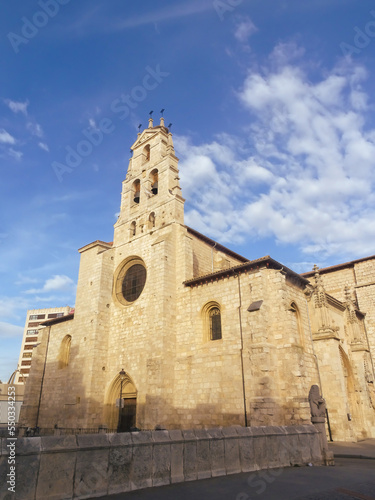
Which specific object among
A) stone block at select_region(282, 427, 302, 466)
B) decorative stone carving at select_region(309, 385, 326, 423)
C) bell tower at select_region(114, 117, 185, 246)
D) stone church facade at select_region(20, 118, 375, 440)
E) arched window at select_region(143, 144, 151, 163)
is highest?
arched window at select_region(143, 144, 151, 163)

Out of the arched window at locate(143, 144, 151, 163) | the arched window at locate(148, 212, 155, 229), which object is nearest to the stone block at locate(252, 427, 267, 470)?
the arched window at locate(148, 212, 155, 229)

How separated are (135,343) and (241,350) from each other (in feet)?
22.9

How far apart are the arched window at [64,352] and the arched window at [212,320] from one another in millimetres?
13155

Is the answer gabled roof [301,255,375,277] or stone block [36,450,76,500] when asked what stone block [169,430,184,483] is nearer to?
stone block [36,450,76,500]

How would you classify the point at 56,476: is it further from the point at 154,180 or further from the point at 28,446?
the point at 154,180

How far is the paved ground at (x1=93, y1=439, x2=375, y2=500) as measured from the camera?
569cm

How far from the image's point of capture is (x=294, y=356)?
14672 mm

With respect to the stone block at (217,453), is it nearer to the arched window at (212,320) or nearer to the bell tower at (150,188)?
the arched window at (212,320)

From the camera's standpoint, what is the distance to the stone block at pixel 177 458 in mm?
6598

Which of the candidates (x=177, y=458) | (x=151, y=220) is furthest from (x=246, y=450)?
(x=151, y=220)

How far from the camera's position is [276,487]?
6.56m

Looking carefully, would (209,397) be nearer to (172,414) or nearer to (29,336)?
(172,414)

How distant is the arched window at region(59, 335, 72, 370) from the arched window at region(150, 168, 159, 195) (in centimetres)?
1283

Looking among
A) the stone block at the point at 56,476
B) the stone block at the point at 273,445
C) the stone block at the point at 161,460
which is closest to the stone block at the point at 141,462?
the stone block at the point at 161,460
